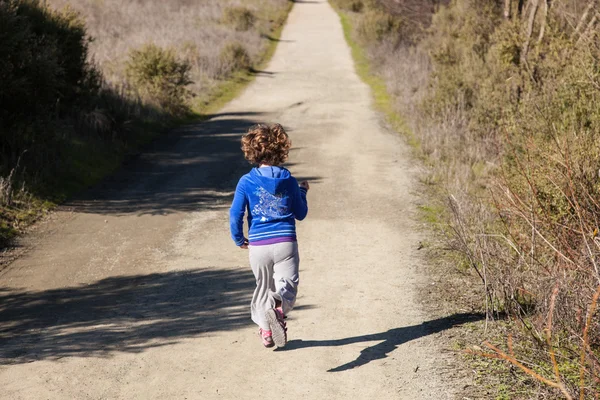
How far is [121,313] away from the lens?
6992 mm

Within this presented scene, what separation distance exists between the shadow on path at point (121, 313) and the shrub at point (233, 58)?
58.1 feet

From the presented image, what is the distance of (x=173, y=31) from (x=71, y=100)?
1588 cm

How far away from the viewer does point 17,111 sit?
12.0 metres

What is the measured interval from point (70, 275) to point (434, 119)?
942 cm

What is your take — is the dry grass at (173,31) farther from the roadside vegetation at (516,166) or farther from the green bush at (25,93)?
the roadside vegetation at (516,166)

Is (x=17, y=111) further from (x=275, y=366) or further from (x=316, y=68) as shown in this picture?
(x=316, y=68)

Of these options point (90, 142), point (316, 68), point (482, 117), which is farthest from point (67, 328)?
point (316, 68)

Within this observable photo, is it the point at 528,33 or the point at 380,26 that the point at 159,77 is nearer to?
the point at 528,33

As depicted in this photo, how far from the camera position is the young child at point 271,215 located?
564 centimetres

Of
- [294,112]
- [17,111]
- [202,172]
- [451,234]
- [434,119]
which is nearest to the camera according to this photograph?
[451,234]

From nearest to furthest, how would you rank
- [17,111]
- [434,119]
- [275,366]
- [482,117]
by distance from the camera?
[275,366]
[17,111]
[482,117]
[434,119]

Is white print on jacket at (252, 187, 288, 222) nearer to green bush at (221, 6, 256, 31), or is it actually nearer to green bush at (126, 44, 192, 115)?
green bush at (126, 44, 192, 115)

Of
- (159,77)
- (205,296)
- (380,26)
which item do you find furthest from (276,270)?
(380,26)

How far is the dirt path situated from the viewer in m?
5.59
